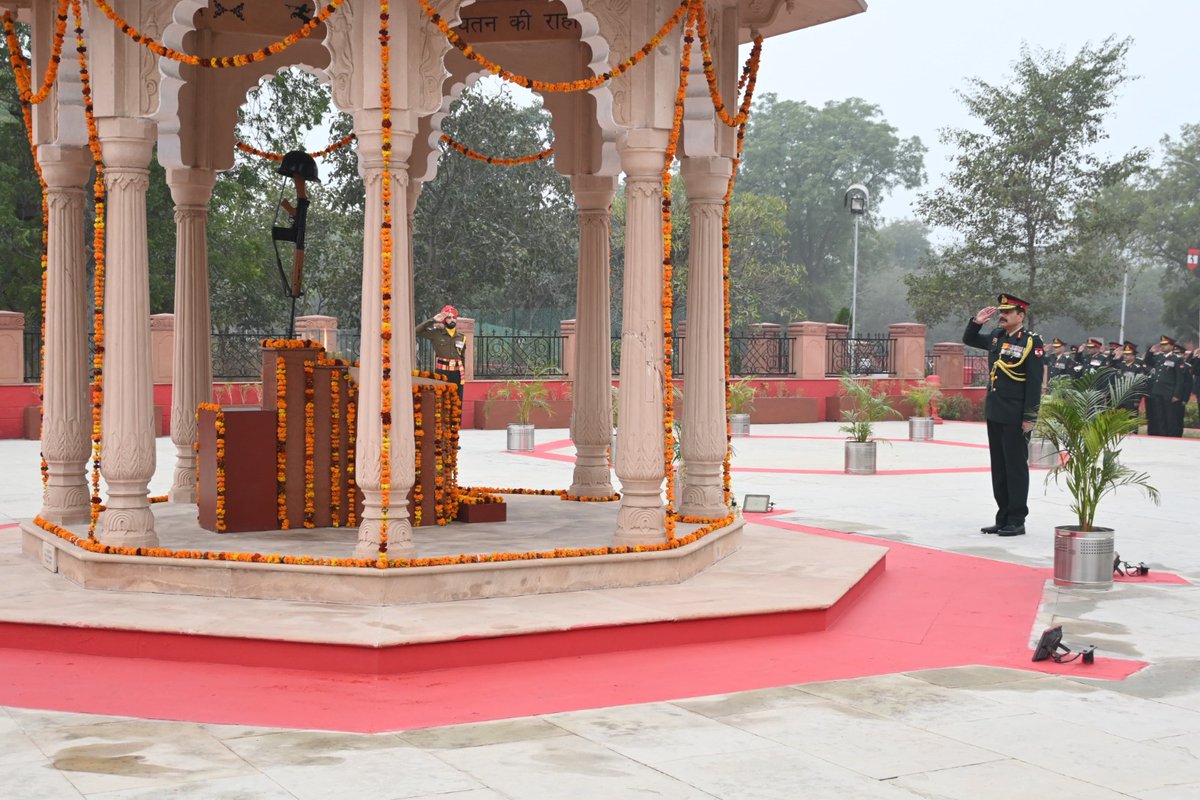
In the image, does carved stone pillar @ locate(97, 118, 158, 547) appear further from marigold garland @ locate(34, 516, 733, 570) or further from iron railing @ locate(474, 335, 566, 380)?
iron railing @ locate(474, 335, 566, 380)

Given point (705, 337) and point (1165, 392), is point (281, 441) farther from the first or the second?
point (1165, 392)

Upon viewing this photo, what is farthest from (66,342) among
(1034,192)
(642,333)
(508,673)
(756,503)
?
(1034,192)

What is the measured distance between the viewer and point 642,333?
29.1 feet

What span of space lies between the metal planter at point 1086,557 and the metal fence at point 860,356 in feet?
71.6

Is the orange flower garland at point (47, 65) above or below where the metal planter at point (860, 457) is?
above

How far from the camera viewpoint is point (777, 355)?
1236 inches

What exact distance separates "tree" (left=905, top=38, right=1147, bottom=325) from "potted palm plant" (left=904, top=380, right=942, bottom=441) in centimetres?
1015

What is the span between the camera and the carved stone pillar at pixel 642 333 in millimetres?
8828

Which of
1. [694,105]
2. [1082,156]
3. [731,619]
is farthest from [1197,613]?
[1082,156]

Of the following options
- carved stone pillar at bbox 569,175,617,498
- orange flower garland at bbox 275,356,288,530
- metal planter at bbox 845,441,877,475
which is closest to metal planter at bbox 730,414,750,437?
metal planter at bbox 845,441,877,475

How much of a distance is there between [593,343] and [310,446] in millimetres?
3119

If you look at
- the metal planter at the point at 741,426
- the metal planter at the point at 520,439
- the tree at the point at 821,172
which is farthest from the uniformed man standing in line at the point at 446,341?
the tree at the point at 821,172

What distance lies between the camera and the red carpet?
653cm

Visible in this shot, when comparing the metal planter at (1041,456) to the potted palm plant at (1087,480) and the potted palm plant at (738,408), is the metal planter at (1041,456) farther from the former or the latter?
the potted palm plant at (1087,480)
